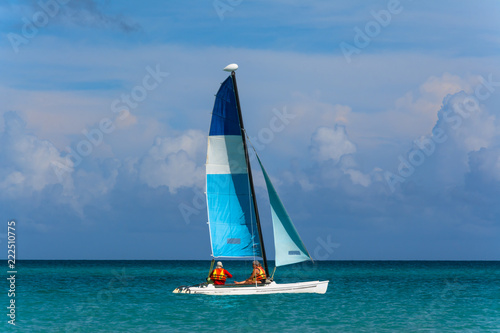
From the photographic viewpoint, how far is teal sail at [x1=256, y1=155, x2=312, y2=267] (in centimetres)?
3969

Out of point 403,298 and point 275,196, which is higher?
point 275,196

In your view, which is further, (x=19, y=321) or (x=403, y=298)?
(x=403, y=298)

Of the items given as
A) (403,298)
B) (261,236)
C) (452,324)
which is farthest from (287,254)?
(403,298)

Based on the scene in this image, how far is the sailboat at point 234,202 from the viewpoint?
130 ft

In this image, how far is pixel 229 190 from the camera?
40219 mm

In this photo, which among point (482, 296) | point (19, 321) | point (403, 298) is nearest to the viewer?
Result: point (19, 321)

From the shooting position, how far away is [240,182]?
4022cm

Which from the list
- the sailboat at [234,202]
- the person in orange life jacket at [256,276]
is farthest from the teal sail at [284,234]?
the person in orange life jacket at [256,276]

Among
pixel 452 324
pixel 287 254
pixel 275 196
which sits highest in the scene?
pixel 275 196

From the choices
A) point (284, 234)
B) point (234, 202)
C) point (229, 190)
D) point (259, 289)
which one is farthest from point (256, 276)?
point (229, 190)

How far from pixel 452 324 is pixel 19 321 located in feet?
70.6

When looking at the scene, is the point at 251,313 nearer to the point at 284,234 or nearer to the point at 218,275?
the point at 218,275

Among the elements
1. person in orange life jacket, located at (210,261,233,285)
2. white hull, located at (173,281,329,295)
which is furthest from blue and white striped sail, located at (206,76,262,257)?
white hull, located at (173,281,329,295)

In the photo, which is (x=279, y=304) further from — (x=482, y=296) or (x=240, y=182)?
(x=482, y=296)
